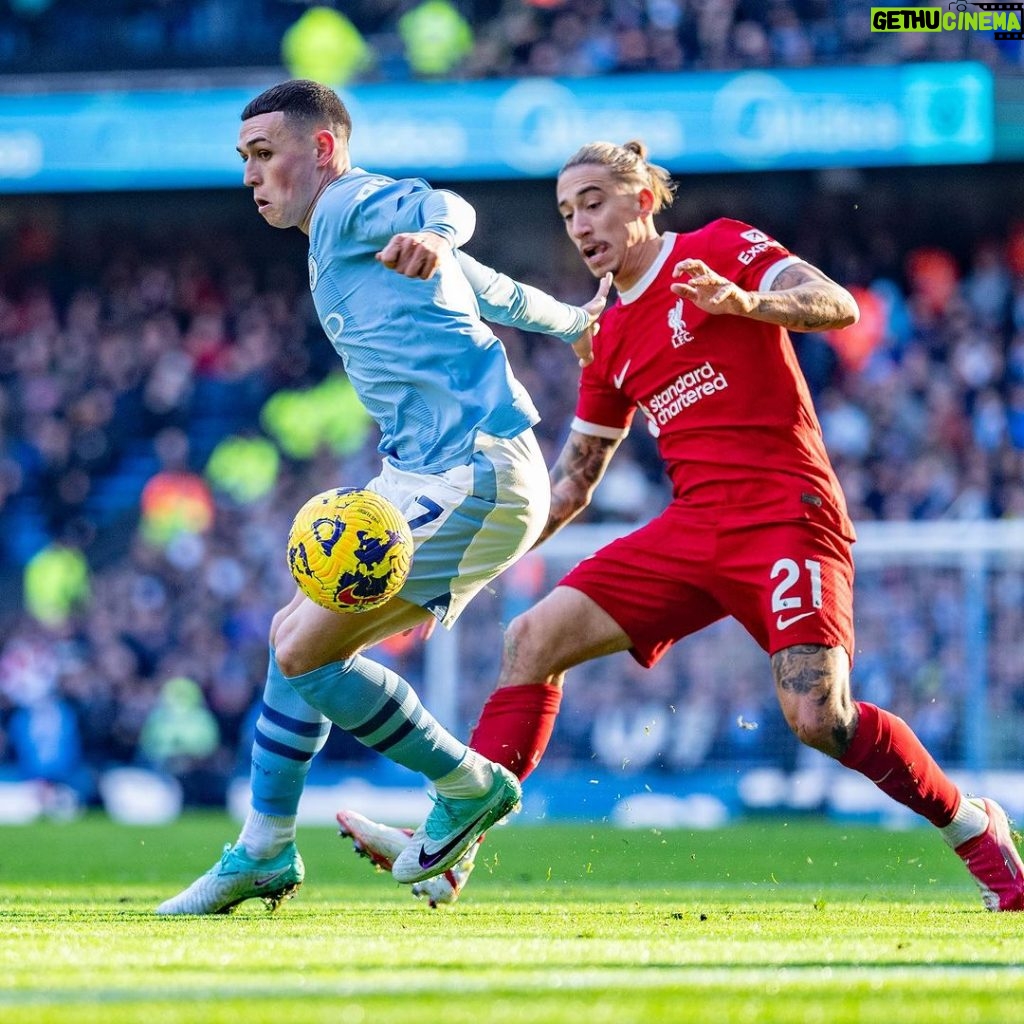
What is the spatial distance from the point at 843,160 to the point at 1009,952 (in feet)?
46.2

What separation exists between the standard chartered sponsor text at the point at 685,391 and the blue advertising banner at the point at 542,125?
11.8 m

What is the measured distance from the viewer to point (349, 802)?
1417 cm

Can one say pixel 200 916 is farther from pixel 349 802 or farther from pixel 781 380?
pixel 349 802

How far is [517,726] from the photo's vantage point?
5.87 metres

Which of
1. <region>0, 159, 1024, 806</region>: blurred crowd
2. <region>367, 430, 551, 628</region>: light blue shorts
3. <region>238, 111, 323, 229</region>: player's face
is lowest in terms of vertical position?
<region>0, 159, 1024, 806</region>: blurred crowd

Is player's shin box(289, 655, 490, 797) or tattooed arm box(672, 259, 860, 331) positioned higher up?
tattooed arm box(672, 259, 860, 331)

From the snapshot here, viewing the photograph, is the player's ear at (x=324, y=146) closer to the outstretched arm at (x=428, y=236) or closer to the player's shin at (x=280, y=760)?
the outstretched arm at (x=428, y=236)

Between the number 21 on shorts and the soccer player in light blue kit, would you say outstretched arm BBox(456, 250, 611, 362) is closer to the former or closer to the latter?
the soccer player in light blue kit

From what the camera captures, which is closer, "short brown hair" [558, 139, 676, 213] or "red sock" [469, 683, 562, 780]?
"red sock" [469, 683, 562, 780]

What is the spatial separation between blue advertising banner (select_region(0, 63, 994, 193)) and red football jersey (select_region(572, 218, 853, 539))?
1162 cm

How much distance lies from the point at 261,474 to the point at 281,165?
509 inches

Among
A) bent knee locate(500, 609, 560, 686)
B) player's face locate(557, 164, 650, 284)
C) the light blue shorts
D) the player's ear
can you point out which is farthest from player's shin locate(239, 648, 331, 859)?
player's face locate(557, 164, 650, 284)

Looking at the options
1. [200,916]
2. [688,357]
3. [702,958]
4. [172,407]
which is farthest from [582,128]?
[702,958]

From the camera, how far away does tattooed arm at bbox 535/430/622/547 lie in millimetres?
6422
